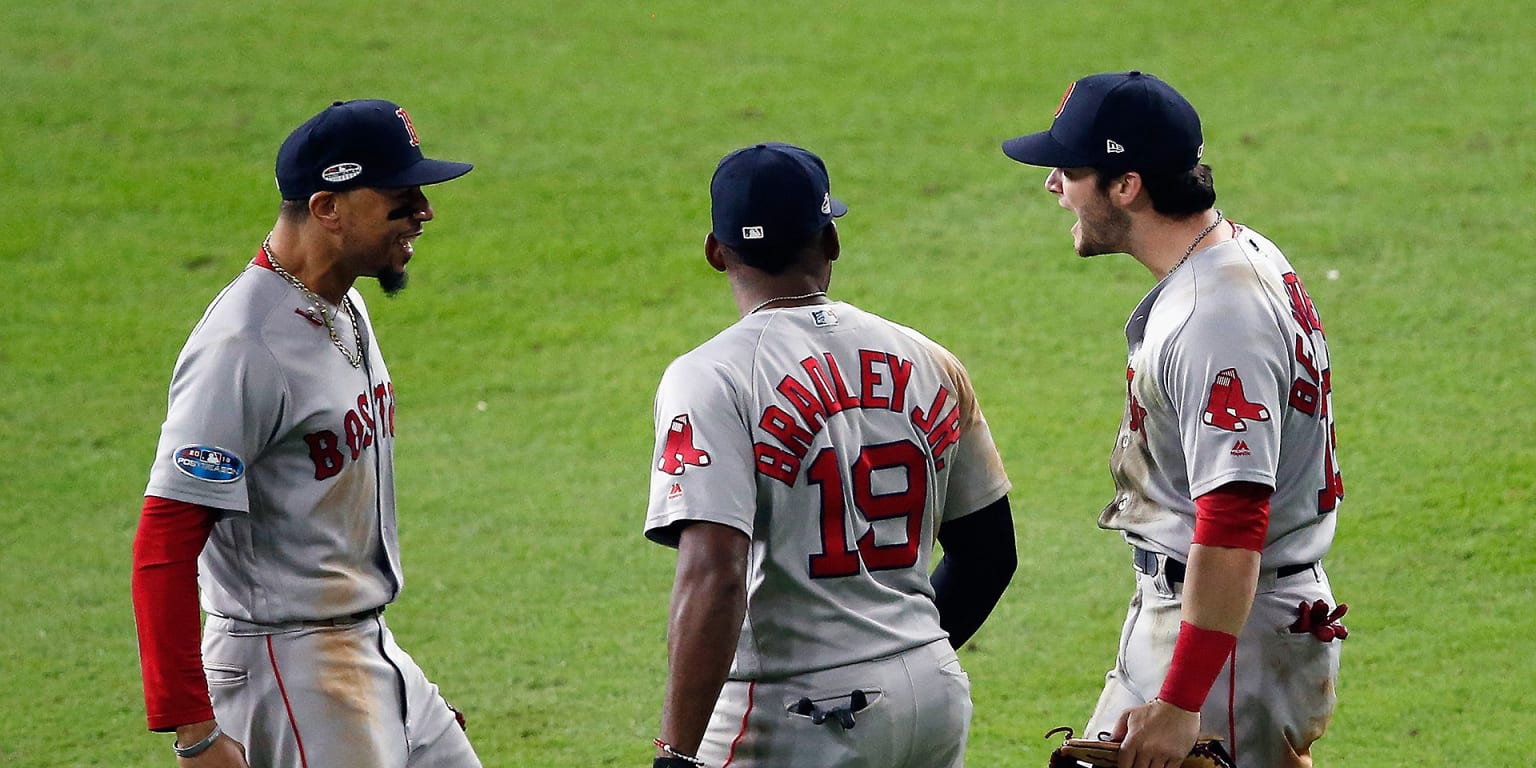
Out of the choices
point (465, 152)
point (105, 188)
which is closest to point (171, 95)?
point (105, 188)

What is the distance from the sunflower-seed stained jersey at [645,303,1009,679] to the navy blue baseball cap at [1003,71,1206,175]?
59cm

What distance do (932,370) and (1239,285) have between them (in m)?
0.57

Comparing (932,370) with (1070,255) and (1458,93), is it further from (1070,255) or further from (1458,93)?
(1458,93)

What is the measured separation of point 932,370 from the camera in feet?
9.72

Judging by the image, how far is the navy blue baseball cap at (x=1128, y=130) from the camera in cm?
315

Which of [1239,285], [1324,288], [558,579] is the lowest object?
[558,579]

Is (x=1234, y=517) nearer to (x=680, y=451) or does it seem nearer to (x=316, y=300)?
(x=680, y=451)

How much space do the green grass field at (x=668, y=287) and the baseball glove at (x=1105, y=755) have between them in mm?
1601

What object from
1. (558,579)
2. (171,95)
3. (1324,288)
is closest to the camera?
(558,579)

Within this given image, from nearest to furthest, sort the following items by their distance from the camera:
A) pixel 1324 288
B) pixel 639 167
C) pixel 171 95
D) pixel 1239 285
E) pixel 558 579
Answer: pixel 1239 285
pixel 558 579
pixel 1324 288
pixel 639 167
pixel 171 95

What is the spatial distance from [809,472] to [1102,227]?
0.85 metres

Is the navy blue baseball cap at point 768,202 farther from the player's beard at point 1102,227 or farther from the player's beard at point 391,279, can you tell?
the player's beard at point 391,279

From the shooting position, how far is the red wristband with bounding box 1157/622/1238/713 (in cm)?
288

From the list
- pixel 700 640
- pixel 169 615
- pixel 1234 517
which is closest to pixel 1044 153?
pixel 1234 517
